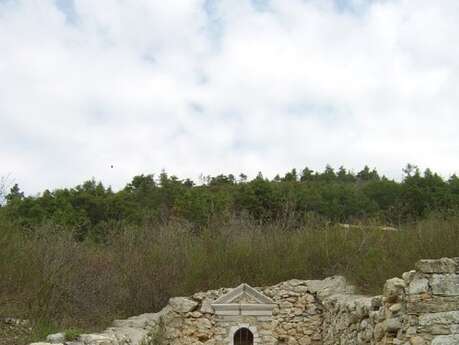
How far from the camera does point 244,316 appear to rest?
11.2 metres

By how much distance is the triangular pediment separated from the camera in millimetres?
11242

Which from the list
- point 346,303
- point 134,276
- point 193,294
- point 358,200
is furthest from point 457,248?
point 358,200

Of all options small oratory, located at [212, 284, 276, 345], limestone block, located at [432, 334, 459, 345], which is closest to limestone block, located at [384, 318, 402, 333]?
limestone block, located at [432, 334, 459, 345]

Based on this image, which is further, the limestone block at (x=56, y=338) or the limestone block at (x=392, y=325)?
the limestone block at (x=56, y=338)

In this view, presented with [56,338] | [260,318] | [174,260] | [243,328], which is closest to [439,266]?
[56,338]

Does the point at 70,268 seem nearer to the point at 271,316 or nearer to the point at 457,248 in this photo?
the point at 271,316

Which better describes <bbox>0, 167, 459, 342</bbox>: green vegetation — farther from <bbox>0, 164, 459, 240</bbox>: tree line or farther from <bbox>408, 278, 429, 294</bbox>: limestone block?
<bbox>408, 278, 429, 294</bbox>: limestone block

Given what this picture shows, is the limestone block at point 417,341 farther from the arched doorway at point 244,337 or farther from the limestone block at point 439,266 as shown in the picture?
the arched doorway at point 244,337

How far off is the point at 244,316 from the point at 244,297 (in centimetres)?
36

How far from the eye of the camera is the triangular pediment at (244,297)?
1124 centimetres

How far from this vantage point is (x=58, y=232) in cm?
1162

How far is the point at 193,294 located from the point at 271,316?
63.5 inches

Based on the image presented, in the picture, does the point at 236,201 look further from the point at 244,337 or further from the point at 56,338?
the point at 56,338

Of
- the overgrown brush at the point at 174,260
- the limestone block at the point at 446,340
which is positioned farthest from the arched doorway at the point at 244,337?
the limestone block at the point at 446,340
